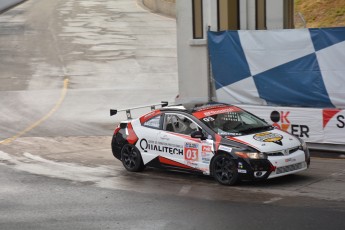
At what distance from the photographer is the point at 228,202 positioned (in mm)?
11469

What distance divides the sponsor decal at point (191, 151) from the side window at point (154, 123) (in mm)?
1017

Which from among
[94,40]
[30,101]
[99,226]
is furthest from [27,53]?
[99,226]

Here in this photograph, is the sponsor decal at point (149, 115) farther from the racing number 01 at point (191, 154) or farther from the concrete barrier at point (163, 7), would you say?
the concrete barrier at point (163, 7)

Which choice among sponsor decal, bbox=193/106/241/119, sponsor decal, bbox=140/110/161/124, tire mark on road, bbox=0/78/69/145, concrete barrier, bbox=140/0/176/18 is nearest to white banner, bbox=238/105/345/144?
sponsor decal, bbox=193/106/241/119

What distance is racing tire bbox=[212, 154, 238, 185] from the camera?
41.5ft

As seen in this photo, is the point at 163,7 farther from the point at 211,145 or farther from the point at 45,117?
the point at 211,145

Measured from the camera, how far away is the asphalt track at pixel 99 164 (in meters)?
10.5

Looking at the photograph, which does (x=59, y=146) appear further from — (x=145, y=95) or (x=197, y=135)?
(x=145, y=95)

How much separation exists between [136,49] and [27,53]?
550 cm

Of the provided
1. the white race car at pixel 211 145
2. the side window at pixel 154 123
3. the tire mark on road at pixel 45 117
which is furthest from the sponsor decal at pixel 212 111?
the tire mark on road at pixel 45 117

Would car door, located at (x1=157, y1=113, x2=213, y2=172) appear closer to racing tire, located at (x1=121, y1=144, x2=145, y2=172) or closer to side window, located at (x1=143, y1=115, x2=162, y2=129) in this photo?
side window, located at (x1=143, y1=115, x2=162, y2=129)

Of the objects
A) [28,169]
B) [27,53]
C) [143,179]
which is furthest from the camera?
[27,53]

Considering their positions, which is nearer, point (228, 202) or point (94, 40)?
point (228, 202)

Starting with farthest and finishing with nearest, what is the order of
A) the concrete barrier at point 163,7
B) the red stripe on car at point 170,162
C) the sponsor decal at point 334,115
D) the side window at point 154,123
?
the concrete barrier at point 163,7 < the sponsor decal at point 334,115 < the side window at point 154,123 < the red stripe on car at point 170,162
